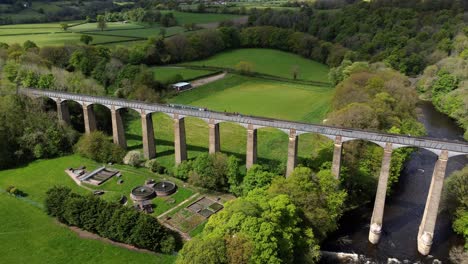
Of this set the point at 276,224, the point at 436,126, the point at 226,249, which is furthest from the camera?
the point at 436,126

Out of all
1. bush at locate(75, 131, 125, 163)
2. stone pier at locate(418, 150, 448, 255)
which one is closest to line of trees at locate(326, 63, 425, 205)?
stone pier at locate(418, 150, 448, 255)

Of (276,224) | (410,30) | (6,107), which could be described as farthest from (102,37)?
(276,224)

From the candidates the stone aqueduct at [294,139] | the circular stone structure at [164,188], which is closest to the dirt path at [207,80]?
the stone aqueduct at [294,139]

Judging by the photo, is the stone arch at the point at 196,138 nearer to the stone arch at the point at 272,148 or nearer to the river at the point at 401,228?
the stone arch at the point at 272,148

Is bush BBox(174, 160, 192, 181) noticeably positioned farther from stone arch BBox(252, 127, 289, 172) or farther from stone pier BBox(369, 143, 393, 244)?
stone pier BBox(369, 143, 393, 244)

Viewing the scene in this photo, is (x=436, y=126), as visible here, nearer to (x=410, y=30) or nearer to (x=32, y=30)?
(x=410, y=30)

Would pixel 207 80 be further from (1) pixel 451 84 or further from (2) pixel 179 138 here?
(1) pixel 451 84

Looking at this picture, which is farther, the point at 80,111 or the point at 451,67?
the point at 451,67
